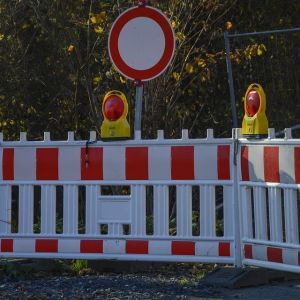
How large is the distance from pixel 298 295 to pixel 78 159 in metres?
2.47

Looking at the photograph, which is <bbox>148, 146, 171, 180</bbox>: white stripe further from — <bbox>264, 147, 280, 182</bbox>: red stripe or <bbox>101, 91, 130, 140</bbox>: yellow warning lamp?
<bbox>264, 147, 280, 182</bbox>: red stripe

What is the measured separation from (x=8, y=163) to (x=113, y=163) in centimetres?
106

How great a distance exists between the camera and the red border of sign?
26.5ft

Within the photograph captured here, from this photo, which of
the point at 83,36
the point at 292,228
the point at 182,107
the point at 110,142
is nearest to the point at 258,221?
the point at 292,228

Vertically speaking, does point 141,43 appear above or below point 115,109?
above

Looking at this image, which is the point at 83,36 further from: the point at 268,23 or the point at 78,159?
the point at 78,159

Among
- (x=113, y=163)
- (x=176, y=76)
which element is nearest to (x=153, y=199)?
(x=113, y=163)

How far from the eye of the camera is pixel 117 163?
8055mm

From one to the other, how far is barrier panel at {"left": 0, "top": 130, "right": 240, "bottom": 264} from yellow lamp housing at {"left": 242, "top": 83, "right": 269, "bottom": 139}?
235 millimetres

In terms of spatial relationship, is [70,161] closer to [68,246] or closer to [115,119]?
[115,119]

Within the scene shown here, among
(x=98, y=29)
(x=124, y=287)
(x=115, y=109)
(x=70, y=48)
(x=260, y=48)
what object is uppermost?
(x=98, y=29)

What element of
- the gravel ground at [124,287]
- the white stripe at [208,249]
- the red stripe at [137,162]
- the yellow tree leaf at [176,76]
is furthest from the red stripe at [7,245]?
the yellow tree leaf at [176,76]

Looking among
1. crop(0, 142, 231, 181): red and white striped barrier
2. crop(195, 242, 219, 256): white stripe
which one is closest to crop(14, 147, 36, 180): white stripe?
crop(0, 142, 231, 181): red and white striped barrier

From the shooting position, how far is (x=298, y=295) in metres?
7.03
